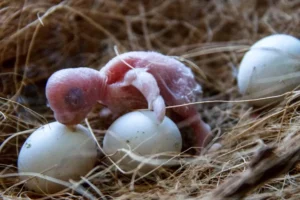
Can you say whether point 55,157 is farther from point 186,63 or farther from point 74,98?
point 186,63

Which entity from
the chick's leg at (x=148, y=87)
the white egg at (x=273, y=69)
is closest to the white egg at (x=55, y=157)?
the chick's leg at (x=148, y=87)

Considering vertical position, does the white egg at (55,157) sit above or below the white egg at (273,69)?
below

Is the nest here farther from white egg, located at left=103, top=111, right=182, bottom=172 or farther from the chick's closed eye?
the chick's closed eye

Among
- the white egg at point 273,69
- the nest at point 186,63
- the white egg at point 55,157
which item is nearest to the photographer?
the nest at point 186,63

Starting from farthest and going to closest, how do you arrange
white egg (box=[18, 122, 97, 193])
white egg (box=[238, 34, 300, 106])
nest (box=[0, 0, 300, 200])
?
white egg (box=[238, 34, 300, 106]), white egg (box=[18, 122, 97, 193]), nest (box=[0, 0, 300, 200])

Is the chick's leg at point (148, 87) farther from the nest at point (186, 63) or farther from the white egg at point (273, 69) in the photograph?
the white egg at point (273, 69)

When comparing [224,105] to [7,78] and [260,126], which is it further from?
[7,78]

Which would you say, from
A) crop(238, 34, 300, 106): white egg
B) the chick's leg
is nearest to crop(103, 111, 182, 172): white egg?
the chick's leg
